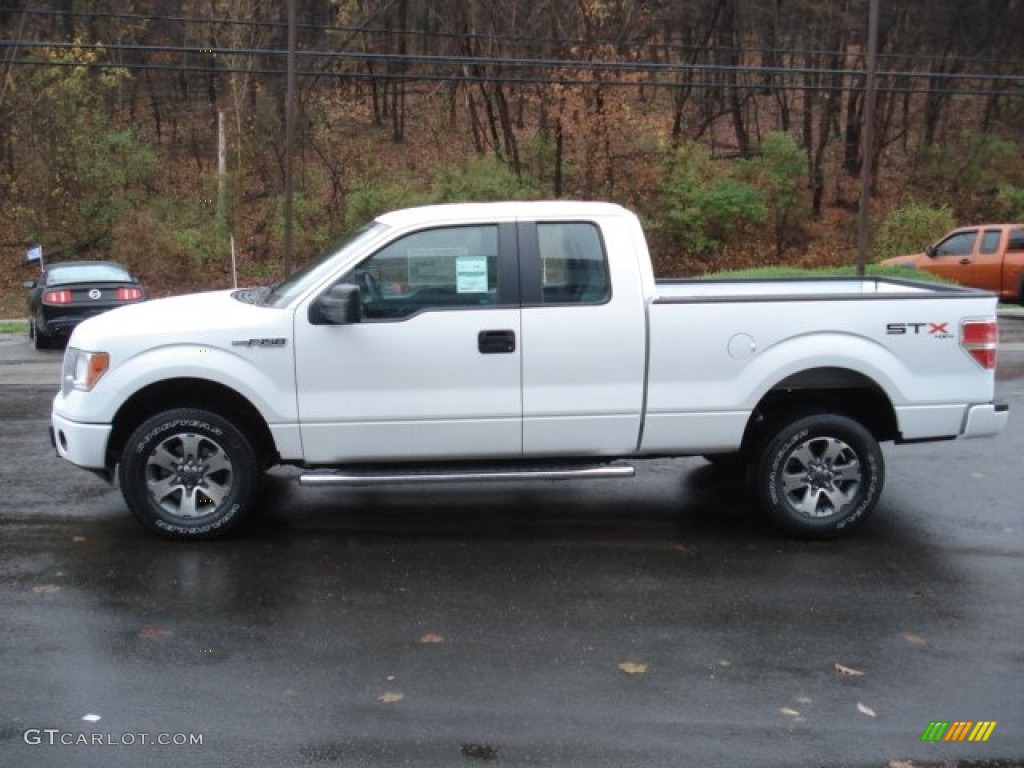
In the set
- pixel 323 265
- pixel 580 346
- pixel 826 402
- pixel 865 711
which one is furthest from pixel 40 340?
pixel 865 711

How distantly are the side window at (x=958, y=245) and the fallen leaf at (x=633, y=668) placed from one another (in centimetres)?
2011

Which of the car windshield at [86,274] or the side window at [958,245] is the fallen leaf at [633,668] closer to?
the car windshield at [86,274]

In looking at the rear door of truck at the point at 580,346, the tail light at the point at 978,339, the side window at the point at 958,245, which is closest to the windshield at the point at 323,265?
the rear door of truck at the point at 580,346

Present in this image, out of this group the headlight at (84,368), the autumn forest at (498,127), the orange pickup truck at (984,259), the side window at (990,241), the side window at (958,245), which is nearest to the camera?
the headlight at (84,368)

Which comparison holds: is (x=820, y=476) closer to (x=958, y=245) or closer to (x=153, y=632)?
(x=153, y=632)

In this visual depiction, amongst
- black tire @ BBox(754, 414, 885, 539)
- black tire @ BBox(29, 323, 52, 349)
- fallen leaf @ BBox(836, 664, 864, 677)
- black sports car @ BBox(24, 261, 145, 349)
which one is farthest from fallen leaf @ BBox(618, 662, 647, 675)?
black tire @ BBox(29, 323, 52, 349)

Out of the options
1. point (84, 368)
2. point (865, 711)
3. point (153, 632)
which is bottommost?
point (865, 711)

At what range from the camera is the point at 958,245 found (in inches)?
904

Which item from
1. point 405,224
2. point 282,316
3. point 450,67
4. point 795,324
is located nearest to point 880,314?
point 795,324

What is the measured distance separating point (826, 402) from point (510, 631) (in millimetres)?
2793

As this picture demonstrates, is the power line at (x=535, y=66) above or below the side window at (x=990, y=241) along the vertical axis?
above

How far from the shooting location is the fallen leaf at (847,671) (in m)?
4.87

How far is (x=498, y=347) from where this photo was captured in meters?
6.50

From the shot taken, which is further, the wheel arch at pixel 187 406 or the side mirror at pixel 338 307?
the wheel arch at pixel 187 406
